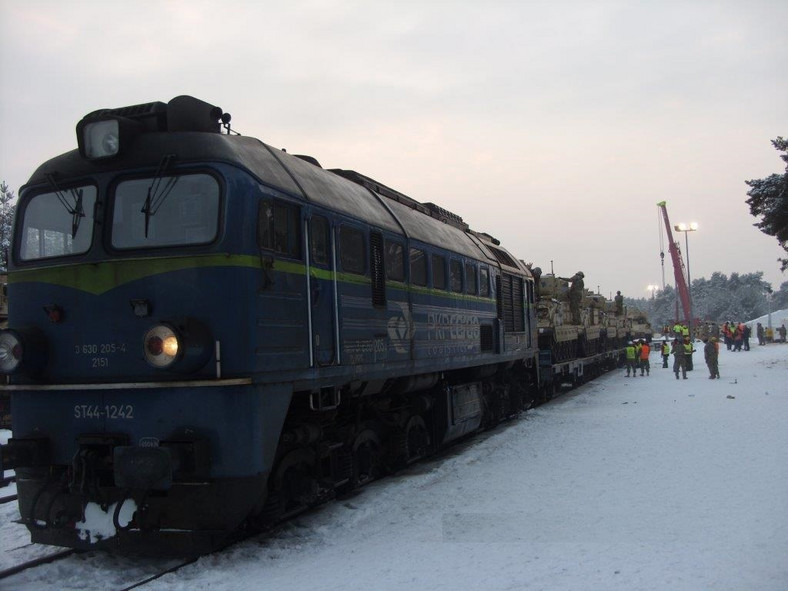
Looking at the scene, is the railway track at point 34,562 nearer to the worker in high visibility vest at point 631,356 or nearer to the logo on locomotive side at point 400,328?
the logo on locomotive side at point 400,328

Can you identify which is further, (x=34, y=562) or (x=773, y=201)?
(x=773, y=201)

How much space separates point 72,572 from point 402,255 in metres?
5.06

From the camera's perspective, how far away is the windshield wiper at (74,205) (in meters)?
6.34

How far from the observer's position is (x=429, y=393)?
10.7m

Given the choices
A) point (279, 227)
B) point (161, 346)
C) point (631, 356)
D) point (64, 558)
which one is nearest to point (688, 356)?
point (631, 356)

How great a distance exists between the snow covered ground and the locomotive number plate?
128 centimetres

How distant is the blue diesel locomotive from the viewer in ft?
18.9

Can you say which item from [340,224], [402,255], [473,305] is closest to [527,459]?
[473,305]

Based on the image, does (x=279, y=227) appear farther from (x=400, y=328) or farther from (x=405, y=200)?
(x=405, y=200)

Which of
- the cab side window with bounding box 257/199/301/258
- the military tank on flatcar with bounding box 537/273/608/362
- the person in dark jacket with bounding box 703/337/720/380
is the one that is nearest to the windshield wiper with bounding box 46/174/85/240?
the cab side window with bounding box 257/199/301/258

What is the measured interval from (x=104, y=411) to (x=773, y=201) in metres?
29.4

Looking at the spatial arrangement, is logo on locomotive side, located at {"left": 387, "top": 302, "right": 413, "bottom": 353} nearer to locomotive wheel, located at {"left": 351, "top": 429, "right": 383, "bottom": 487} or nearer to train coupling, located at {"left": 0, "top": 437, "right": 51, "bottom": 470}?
locomotive wheel, located at {"left": 351, "top": 429, "right": 383, "bottom": 487}

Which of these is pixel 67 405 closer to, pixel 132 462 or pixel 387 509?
pixel 132 462

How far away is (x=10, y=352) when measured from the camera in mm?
6227
